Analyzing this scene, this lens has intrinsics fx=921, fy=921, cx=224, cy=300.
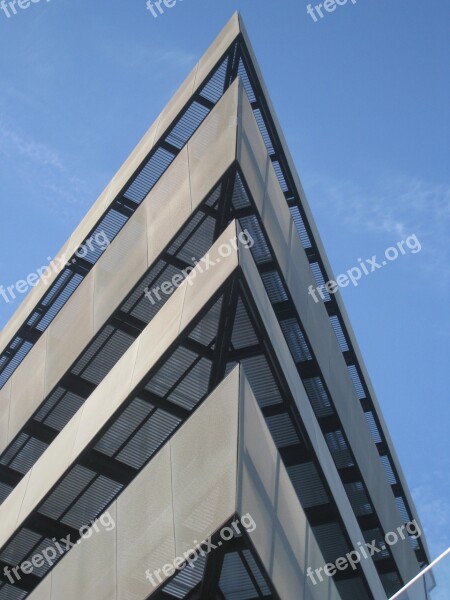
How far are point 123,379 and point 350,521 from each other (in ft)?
17.3

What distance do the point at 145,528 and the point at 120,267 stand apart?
6892 mm

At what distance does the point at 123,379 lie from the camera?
15.9m

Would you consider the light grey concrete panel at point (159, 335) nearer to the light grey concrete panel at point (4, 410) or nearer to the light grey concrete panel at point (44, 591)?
the light grey concrete panel at point (44, 591)

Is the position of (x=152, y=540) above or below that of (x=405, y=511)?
below

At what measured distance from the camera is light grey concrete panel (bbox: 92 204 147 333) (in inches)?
709

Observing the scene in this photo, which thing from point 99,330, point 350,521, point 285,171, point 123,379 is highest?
point 285,171

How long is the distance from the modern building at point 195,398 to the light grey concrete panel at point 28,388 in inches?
2.6

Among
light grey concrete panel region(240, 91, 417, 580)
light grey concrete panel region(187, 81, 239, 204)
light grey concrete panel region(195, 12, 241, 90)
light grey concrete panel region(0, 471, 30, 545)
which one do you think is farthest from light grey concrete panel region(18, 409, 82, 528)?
light grey concrete panel region(195, 12, 241, 90)

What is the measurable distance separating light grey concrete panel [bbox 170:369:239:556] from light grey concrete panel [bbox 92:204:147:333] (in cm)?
506

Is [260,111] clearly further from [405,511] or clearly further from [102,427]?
[405,511]

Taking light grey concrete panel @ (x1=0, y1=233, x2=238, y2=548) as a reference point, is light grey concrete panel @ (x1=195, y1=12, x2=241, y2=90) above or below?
above

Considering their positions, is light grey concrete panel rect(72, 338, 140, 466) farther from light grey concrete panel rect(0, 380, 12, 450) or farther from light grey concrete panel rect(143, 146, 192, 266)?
light grey concrete panel rect(0, 380, 12, 450)

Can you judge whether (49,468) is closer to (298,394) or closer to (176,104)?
(298,394)

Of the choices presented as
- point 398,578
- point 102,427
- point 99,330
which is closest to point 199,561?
point 102,427
